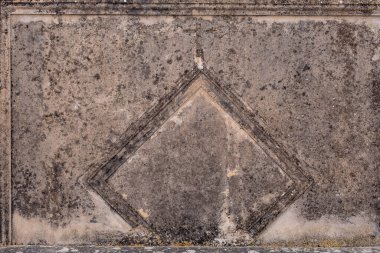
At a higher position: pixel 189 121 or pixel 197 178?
pixel 189 121

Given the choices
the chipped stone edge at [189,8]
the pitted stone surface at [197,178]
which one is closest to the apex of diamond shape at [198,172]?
the pitted stone surface at [197,178]

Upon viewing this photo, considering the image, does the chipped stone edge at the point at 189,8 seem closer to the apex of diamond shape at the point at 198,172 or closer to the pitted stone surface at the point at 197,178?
the apex of diamond shape at the point at 198,172

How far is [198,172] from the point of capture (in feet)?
11.6

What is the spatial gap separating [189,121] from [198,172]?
38 centimetres

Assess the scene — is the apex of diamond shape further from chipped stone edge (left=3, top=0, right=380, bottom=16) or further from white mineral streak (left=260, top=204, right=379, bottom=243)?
chipped stone edge (left=3, top=0, right=380, bottom=16)

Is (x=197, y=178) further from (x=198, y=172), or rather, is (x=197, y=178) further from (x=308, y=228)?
(x=308, y=228)

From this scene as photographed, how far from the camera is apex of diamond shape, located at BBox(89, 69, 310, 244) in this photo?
3537 mm

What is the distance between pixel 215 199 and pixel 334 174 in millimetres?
903

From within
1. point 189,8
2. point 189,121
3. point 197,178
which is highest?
point 189,8

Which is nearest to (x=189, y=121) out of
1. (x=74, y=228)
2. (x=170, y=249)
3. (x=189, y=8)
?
(x=189, y=8)

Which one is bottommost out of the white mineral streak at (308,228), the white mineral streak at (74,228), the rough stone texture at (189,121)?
the white mineral streak at (308,228)

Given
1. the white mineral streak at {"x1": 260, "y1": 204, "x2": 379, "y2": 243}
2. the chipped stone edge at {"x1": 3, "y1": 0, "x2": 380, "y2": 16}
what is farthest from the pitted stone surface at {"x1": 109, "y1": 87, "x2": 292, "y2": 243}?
the chipped stone edge at {"x1": 3, "y1": 0, "x2": 380, "y2": 16}

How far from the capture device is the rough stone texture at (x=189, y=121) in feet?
11.6

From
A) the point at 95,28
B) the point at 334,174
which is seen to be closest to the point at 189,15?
the point at 95,28
